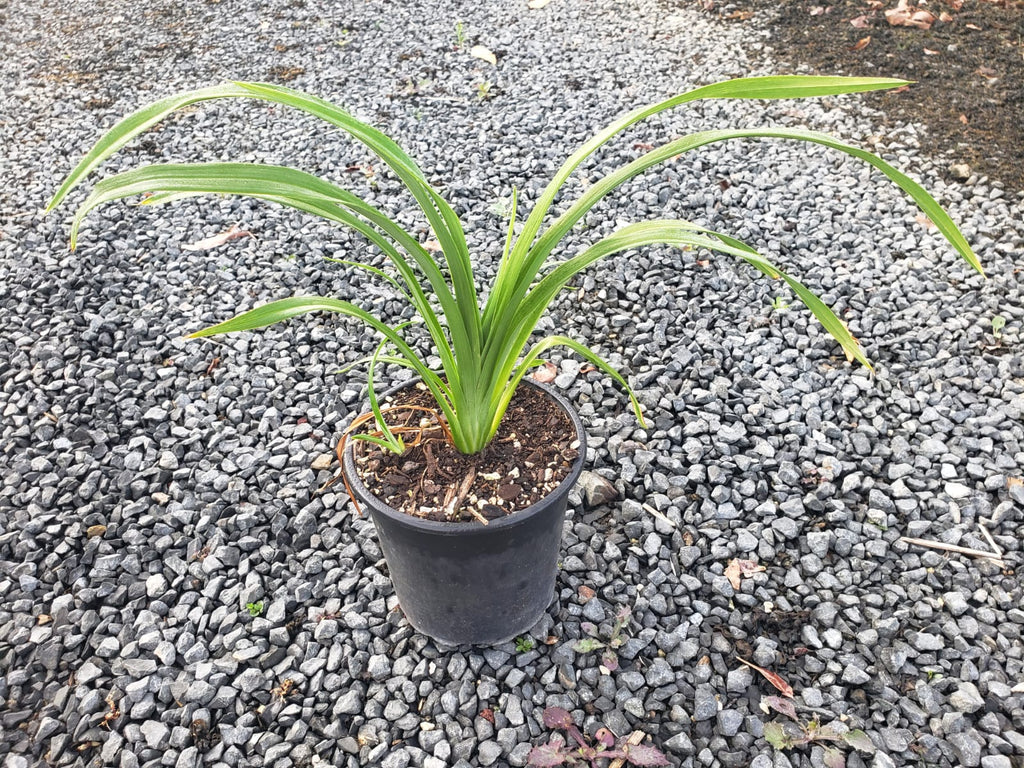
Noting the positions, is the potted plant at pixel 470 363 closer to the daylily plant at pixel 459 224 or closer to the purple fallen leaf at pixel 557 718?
the daylily plant at pixel 459 224

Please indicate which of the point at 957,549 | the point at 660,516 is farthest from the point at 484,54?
the point at 957,549

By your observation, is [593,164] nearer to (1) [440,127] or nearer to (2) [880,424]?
(1) [440,127]

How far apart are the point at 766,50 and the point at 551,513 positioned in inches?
132

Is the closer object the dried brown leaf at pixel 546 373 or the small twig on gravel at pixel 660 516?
the small twig on gravel at pixel 660 516

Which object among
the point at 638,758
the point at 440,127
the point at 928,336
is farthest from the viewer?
the point at 440,127

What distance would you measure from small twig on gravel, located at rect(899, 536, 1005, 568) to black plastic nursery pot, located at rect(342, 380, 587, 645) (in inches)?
33.6

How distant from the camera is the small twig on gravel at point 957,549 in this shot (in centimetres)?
164

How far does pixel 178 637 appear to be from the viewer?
155 cm

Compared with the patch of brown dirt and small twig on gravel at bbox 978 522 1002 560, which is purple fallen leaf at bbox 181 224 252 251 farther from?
the patch of brown dirt

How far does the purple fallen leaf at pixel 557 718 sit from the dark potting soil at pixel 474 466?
42cm

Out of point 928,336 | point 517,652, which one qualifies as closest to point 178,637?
point 517,652

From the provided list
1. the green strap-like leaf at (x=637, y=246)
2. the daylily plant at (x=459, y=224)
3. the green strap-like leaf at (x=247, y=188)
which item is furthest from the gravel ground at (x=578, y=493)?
the green strap-like leaf at (x=247, y=188)

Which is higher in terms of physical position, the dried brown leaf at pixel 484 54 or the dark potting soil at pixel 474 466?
the dried brown leaf at pixel 484 54

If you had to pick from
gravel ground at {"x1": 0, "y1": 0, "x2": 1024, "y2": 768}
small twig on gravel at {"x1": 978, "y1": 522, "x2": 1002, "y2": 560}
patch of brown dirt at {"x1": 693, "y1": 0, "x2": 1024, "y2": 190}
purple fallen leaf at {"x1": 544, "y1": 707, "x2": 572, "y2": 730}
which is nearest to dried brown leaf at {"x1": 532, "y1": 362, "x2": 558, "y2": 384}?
gravel ground at {"x1": 0, "y1": 0, "x2": 1024, "y2": 768}
